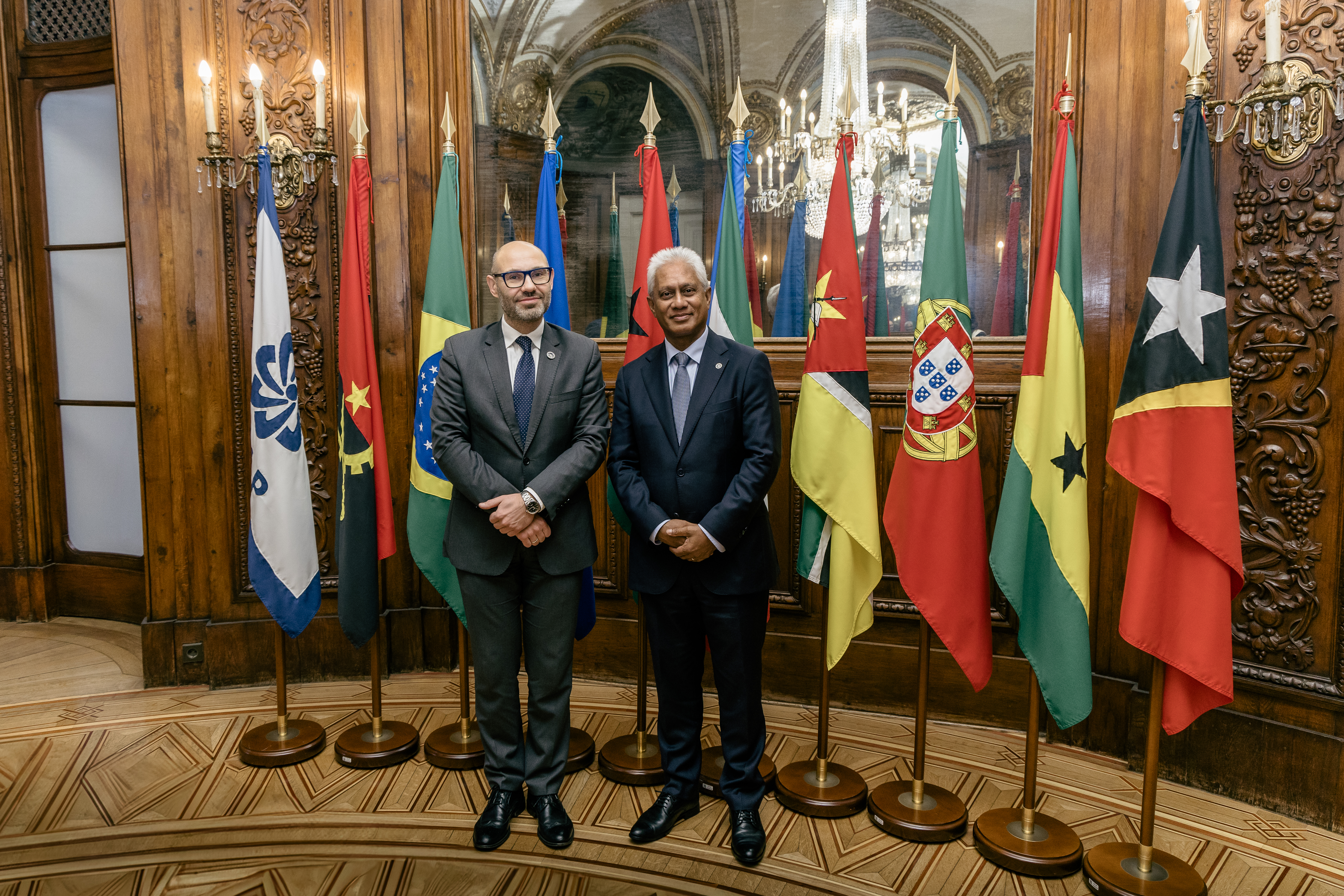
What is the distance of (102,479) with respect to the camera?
432 centimetres

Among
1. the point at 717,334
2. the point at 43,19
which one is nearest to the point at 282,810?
the point at 717,334

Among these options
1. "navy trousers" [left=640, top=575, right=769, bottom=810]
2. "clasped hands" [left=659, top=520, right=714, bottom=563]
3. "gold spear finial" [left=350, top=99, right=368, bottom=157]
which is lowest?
"navy trousers" [left=640, top=575, right=769, bottom=810]

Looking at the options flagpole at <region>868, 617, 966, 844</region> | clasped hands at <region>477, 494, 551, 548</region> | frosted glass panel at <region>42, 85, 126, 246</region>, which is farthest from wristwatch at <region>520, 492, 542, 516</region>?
frosted glass panel at <region>42, 85, 126, 246</region>

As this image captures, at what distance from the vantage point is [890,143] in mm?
3086

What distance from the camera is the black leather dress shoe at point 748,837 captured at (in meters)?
2.19

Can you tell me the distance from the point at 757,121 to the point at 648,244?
37.5 inches

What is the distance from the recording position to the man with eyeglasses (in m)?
2.29

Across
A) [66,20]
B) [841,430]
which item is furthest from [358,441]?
[66,20]

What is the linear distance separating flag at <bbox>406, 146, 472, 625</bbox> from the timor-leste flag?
0.43ft

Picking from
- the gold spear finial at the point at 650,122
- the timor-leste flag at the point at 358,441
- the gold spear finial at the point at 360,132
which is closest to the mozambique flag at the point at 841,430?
the gold spear finial at the point at 650,122

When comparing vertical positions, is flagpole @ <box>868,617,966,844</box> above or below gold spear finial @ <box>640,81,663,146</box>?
below

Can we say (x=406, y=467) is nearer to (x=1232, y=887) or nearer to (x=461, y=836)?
(x=461, y=836)

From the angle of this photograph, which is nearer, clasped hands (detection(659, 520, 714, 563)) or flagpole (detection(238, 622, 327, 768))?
clasped hands (detection(659, 520, 714, 563))

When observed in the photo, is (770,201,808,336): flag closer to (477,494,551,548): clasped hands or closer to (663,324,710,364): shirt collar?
(663,324,710,364): shirt collar
